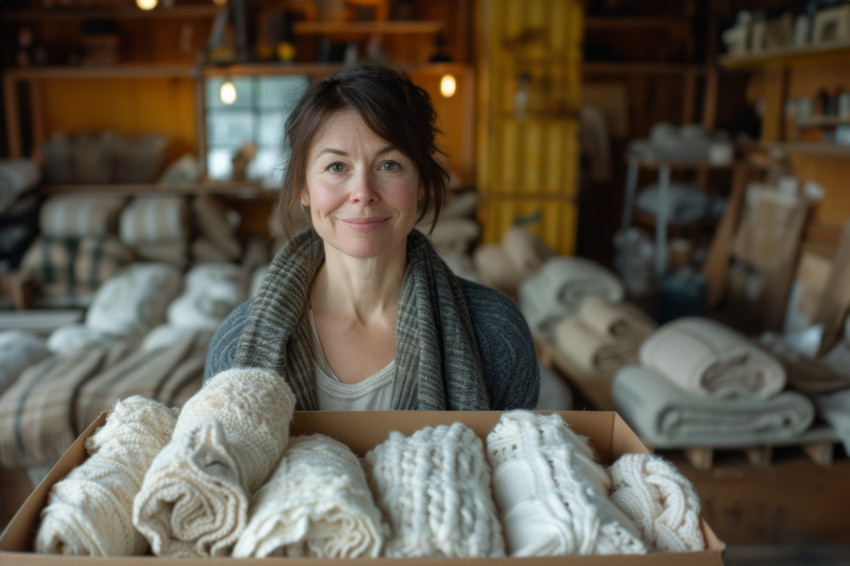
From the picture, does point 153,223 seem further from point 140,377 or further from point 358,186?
point 358,186

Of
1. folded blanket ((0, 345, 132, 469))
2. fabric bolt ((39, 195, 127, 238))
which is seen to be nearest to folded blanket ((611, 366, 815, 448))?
folded blanket ((0, 345, 132, 469))

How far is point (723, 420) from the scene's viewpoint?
2.73m

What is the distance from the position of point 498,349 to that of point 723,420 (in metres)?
1.61

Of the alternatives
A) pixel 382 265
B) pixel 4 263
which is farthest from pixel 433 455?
pixel 4 263

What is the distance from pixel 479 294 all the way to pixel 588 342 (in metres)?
2.09

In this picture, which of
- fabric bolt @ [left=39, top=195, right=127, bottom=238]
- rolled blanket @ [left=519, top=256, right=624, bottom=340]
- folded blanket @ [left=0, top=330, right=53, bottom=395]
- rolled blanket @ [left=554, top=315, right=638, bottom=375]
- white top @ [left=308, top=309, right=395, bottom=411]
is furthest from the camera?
fabric bolt @ [left=39, top=195, right=127, bottom=238]

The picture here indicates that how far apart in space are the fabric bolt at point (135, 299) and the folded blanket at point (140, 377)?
850mm

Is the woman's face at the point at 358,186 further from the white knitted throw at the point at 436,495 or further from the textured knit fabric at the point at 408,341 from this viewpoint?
the white knitted throw at the point at 436,495

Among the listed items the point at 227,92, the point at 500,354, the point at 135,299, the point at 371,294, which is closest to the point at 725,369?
the point at 500,354

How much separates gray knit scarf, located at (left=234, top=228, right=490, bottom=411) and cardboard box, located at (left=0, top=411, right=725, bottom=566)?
16.4 inches

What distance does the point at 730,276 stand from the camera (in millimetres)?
5559

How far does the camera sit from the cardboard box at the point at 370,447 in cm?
64

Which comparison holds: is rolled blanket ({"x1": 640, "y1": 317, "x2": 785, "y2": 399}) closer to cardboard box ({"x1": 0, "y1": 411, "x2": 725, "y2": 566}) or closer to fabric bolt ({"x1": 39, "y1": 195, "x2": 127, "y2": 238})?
cardboard box ({"x1": 0, "y1": 411, "x2": 725, "y2": 566})

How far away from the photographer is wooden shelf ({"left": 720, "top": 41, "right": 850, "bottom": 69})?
3.76 m
